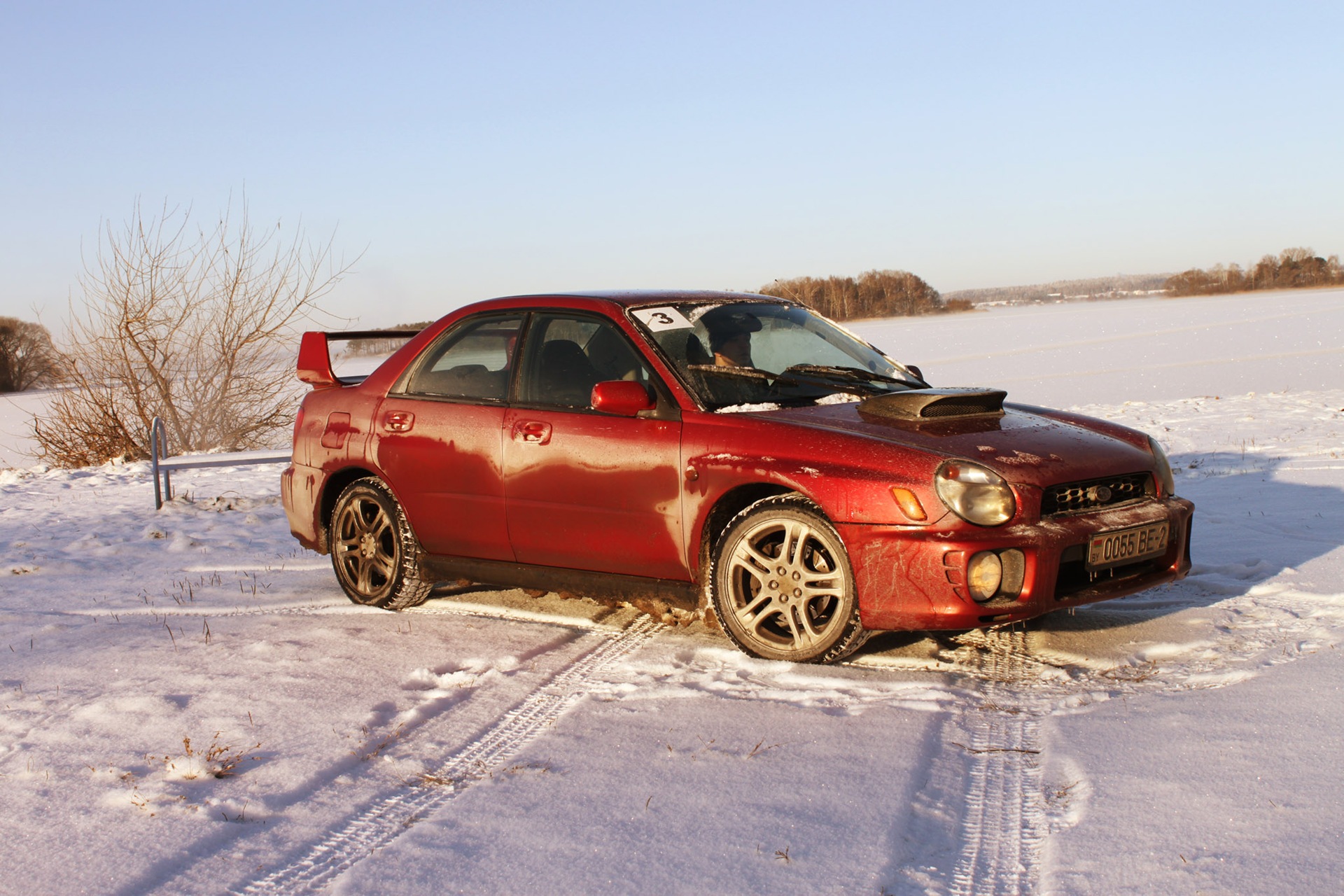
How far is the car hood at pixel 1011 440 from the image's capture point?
4402 mm

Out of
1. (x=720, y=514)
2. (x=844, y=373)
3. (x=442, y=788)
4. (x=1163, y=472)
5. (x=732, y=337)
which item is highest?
(x=732, y=337)

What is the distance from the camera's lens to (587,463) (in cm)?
509

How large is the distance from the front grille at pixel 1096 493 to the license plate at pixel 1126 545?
0.15 m

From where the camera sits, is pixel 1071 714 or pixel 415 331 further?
pixel 415 331

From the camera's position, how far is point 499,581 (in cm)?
549

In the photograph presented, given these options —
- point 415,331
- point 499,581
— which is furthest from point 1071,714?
point 415,331

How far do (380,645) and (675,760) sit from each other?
6.65ft

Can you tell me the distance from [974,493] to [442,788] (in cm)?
219

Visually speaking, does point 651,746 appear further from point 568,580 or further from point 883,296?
point 883,296

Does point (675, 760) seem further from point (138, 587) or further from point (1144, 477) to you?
point (138, 587)

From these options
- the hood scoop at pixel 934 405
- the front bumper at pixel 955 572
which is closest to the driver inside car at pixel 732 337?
the hood scoop at pixel 934 405

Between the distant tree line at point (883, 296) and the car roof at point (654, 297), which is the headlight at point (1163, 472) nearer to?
the car roof at point (654, 297)

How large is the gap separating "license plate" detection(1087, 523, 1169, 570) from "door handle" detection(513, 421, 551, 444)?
237 centimetres

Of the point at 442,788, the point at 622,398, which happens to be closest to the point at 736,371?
the point at 622,398
